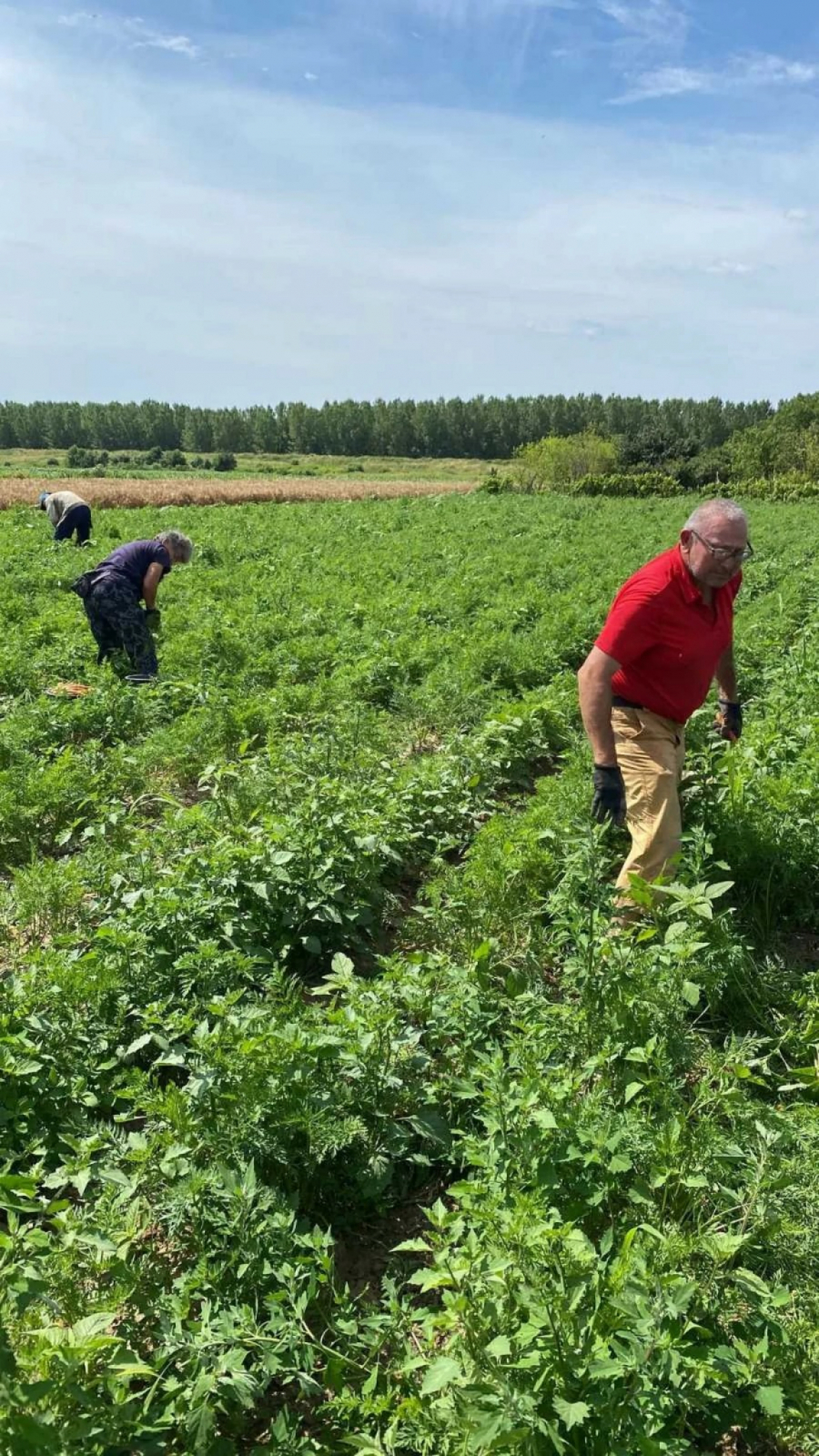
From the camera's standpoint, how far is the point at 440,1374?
195 centimetres

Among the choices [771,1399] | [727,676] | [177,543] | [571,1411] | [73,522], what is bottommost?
[771,1399]

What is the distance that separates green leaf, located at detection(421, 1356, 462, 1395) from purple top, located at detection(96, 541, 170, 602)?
7267mm

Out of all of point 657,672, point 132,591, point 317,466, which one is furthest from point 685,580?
point 317,466

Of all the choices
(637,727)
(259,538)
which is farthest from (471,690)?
(259,538)

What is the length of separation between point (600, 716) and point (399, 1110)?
2.11 meters

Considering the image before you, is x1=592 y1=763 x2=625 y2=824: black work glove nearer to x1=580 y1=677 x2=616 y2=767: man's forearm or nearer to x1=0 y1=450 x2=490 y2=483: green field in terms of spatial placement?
x1=580 y1=677 x2=616 y2=767: man's forearm

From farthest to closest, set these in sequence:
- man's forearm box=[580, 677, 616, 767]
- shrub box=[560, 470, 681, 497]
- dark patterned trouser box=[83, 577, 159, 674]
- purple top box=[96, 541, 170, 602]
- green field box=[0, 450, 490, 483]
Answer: green field box=[0, 450, 490, 483] < shrub box=[560, 470, 681, 497] < purple top box=[96, 541, 170, 602] < dark patterned trouser box=[83, 577, 159, 674] < man's forearm box=[580, 677, 616, 767]

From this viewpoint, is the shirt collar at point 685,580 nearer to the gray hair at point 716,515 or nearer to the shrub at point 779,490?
the gray hair at point 716,515

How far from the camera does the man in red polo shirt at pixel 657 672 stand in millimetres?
4246

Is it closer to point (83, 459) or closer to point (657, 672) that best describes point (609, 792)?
point (657, 672)

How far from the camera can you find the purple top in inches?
321

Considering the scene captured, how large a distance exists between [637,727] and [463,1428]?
337 centimetres

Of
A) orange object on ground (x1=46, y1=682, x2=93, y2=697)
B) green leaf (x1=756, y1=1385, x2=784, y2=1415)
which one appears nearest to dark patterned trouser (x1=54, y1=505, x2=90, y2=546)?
orange object on ground (x1=46, y1=682, x2=93, y2=697)

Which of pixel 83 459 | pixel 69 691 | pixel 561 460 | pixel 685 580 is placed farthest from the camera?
pixel 83 459
